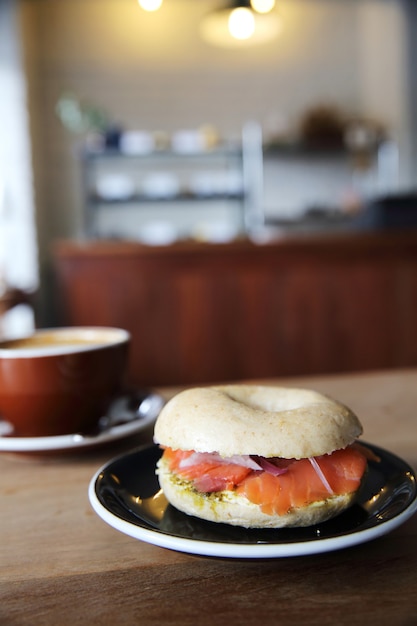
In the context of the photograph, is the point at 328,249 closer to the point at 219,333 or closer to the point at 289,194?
the point at 219,333

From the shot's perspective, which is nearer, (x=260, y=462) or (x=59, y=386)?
(x=260, y=462)

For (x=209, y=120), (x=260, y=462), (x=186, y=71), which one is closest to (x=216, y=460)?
(x=260, y=462)

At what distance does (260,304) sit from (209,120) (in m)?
3.20

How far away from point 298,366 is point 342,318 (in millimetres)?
335

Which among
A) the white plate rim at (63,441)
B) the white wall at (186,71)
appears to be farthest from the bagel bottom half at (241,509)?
the white wall at (186,71)

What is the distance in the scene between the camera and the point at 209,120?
5793 millimetres

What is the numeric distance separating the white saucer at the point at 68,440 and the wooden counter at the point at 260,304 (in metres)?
2.33

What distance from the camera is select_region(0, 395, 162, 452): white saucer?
73 centimetres

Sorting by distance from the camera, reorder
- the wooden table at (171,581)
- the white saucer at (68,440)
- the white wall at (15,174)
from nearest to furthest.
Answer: the wooden table at (171,581) → the white saucer at (68,440) → the white wall at (15,174)

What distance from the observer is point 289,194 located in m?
5.99

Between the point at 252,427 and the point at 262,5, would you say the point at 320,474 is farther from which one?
the point at 262,5

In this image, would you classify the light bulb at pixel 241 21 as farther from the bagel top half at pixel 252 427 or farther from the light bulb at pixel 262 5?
the bagel top half at pixel 252 427

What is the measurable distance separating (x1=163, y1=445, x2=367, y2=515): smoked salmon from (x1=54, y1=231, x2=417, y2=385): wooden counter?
2.56 metres

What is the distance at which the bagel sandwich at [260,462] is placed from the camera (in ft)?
1.69
